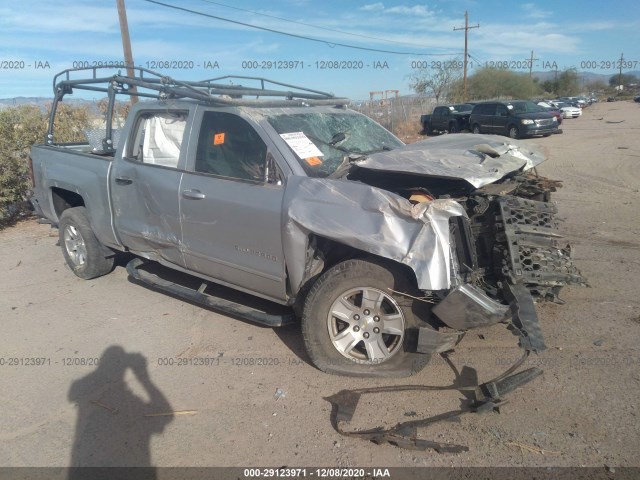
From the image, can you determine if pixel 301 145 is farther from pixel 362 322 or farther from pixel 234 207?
pixel 362 322

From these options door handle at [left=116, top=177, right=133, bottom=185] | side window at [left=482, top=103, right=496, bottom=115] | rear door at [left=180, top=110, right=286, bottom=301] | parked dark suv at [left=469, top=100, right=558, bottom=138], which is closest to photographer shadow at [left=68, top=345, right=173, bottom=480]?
rear door at [left=180, top=110, right=286, bottom=301]

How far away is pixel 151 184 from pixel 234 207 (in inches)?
43.4

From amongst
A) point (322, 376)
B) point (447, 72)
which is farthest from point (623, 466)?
point (447, 72)

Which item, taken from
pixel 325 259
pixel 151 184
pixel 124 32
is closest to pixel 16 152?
pixel 151 184

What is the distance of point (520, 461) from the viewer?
2.66 metres

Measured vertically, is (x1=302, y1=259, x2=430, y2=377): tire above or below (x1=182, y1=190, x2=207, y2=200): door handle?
below

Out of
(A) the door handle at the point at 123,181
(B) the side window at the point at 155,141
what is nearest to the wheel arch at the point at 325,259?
(B) the side window at the point at 155,141

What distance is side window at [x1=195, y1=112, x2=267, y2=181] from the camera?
3848 mm

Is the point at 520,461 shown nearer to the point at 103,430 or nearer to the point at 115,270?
the point at 103,430

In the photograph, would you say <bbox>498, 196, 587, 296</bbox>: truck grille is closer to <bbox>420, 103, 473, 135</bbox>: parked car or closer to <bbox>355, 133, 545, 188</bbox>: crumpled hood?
<bbox>355, 133, 545, 188</bbox>: crumpled hood

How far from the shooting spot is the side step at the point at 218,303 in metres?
3.74

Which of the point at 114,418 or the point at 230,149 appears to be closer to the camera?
the point at 114,418

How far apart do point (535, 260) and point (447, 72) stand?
50.8 meters

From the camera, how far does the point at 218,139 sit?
4098 millimetres
